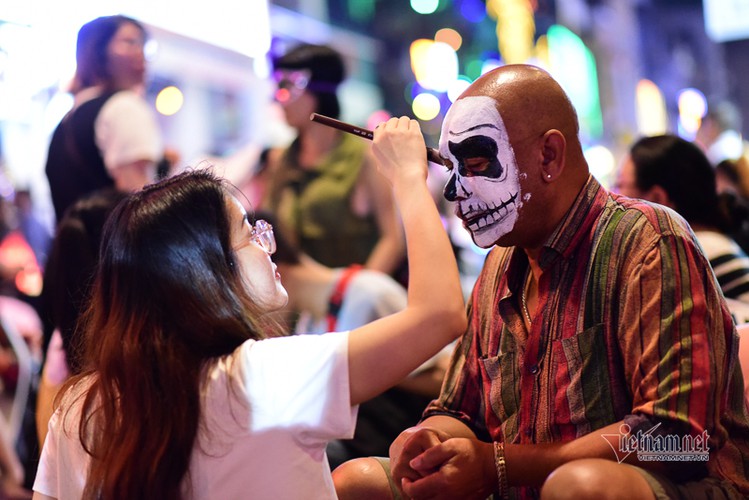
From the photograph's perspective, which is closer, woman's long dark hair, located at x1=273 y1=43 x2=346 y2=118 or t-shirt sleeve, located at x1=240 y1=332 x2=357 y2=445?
t-shirt sleeve, located at x1=240 y1=332 x2=357 y2=445

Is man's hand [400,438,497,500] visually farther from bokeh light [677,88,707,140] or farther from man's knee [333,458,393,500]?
bokeh light [677,88,707,140]

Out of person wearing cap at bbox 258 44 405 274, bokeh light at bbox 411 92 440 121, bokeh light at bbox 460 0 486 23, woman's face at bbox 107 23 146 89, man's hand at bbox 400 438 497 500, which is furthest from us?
bokeh light at bbox 460 0 486 23

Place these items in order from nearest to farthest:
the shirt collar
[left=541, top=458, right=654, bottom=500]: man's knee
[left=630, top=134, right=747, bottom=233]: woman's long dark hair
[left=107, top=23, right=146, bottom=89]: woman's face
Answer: [left=541, top=458, right=654, bottom=500]: man's knee < the shirt collar < [left=630, top=134, right=747, bottom=233]: woman's long dark hair < [left=107, top=23, right=146, bottom=89]: woman's face

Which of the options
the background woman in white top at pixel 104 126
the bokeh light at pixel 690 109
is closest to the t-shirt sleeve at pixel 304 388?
the background woman in white top at pixel 104 126

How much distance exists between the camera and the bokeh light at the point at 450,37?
39.7 ft

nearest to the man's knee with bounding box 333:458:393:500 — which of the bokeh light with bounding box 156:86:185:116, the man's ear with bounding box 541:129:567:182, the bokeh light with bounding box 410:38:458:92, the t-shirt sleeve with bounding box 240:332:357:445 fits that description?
the t-shirt sleeve with bounding box 240:332:357:445

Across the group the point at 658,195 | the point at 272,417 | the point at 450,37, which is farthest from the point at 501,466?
the point at 450,37

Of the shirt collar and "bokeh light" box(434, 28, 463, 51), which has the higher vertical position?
"bokeh light" box(434, 28, 463, 51)

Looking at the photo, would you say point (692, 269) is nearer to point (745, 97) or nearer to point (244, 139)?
point (244, 139)

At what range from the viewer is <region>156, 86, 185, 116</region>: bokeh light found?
6.87 metres

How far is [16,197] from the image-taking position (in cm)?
514

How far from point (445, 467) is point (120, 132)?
227 cm

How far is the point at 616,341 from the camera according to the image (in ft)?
6.24

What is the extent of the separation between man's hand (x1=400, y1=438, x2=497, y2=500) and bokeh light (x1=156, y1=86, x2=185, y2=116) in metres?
5.47
